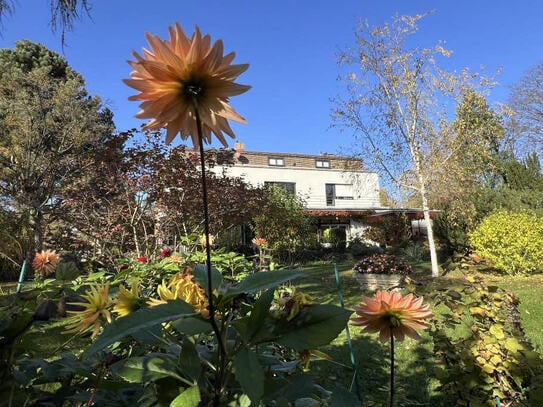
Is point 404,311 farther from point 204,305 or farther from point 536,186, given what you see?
point 536,186

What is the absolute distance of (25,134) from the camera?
1518cm

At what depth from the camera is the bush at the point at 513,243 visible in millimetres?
9930

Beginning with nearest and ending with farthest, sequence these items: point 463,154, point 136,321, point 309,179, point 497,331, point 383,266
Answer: point 136,321 < point 497,331 < point 383,266 < point 463,154 < point 309,179

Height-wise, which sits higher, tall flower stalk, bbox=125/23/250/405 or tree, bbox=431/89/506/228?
tree, bbox=431/89/506/228

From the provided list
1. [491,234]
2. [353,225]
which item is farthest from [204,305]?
[353,225]

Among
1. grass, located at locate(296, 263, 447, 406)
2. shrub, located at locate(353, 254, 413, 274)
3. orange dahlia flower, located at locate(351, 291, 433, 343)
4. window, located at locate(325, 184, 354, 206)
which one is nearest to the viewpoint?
orange dahlia flower, located at locate(351, 291, 433, 343)

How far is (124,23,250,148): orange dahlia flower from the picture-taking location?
2.15 feet

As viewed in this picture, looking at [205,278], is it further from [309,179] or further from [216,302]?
[309,179]

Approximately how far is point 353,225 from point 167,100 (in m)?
26.3

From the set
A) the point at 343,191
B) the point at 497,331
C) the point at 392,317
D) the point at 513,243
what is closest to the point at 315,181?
the point at 343,191

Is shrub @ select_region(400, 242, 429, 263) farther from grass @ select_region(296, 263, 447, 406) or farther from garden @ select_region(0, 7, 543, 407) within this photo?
grass @ select_region(296, 263, 447, 406)

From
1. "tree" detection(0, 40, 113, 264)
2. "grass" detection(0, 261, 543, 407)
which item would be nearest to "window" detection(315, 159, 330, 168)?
"tree" detection(0, 40, 113, 264)

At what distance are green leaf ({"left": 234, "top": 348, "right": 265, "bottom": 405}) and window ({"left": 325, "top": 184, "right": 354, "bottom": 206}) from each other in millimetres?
28696

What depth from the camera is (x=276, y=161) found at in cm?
2853
